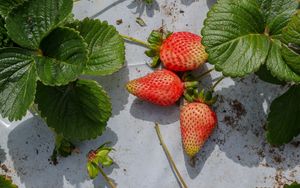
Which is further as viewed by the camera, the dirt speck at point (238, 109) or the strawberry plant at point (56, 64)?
the dirt speck at point (238, 109)

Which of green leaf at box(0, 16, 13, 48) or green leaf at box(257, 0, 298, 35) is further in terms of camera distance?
green leaf at box(0, 16, 13, 48)

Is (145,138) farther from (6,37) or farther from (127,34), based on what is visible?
(6,37)

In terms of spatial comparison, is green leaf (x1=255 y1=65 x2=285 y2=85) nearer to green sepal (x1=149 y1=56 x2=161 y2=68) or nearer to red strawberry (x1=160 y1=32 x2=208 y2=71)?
red strawberry (x1=160 y1=32 x2=208 y2=71)

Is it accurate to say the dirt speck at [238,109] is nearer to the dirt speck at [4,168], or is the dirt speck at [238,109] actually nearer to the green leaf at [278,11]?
the green leaf at [278,11]

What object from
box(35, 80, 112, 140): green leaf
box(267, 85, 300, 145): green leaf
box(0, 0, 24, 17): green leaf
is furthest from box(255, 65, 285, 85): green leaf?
box(0, 0, 24, 17): green leaf

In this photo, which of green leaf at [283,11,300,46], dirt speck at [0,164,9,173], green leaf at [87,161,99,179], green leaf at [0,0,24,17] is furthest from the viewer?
dirt speck at [0,164,9,173]

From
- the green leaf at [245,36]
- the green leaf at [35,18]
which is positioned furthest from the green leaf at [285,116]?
the green leaf at [35,18]

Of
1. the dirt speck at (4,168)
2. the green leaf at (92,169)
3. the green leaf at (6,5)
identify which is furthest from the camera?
the dirt speck at (4,168)
